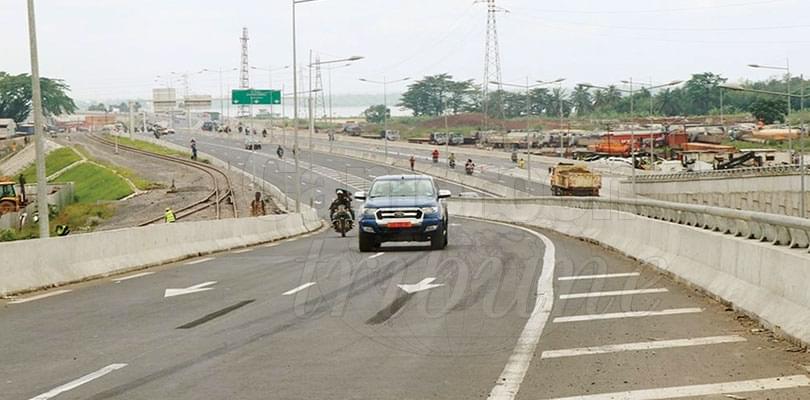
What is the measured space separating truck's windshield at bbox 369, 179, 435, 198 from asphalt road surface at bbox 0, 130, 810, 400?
817cm

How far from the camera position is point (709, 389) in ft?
29.9

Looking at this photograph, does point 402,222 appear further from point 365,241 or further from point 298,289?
point 298,289

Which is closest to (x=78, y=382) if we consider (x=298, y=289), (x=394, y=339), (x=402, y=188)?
(x=394, y=339)

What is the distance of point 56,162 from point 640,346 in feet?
371

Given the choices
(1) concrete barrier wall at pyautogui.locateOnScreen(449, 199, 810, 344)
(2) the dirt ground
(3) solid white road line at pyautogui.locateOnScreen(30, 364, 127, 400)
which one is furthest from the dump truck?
(3) solid white road line at pyautogui.locateOnScreen(30, 364, 127, 400)

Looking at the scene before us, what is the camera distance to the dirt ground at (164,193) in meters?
65.7

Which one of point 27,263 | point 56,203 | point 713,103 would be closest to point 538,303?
point 27,263

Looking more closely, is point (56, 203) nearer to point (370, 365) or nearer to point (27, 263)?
point (27, 263)

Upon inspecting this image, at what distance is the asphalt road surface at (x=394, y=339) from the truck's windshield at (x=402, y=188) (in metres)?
8.17

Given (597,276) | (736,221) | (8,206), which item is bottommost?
(8,206)

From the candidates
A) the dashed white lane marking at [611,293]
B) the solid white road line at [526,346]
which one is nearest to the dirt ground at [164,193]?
the solid white road line at [526,346]

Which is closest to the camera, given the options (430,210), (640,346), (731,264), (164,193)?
(640,346)

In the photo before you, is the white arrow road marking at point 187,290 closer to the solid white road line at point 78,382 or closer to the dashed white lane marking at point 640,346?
the solid white road line at point 78,382

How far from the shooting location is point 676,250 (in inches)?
762
